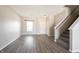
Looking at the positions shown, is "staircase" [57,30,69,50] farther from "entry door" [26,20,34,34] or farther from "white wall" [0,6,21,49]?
"entry door" [26,20,34,34]

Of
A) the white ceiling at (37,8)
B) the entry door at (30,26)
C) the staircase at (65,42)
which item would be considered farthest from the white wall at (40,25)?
the staircase at (65,42)

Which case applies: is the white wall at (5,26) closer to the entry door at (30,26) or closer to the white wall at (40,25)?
the entry door at (30,26)

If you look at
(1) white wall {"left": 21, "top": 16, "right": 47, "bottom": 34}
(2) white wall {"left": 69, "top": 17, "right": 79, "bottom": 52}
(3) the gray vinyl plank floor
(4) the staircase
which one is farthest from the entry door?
(2) white wall {"left": 69, "top": 17, "right": 79, "bottom": 52}

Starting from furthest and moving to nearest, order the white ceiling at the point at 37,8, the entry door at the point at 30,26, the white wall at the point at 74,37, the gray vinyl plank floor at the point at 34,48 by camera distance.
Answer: the entry door at the point at 30,26, the white ceiling at the point at 37,8, the gray vinyl plank floor at the point at 34,48, the white wall at the point at 74,37

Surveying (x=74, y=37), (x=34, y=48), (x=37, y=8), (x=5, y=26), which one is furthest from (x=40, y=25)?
(x=74, y=37)

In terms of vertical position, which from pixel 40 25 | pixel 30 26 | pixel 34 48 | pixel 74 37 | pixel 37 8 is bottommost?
pixel 34 48

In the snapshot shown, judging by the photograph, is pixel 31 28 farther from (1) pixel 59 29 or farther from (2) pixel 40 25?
(1) pixel 59 29

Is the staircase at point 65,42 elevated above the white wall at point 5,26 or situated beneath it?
situated beneath

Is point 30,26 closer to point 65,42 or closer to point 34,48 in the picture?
point 65,42

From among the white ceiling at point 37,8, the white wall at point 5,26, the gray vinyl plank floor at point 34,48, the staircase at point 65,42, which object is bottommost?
the gray vinyl plank floor at point 34,48

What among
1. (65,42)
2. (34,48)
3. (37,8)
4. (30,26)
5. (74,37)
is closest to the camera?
(74,37)

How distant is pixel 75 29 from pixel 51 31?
7.24 m
